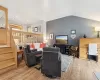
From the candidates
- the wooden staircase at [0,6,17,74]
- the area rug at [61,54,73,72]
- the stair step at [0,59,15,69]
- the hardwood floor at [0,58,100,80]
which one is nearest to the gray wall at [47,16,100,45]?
the area rug at [61,54,73,72]

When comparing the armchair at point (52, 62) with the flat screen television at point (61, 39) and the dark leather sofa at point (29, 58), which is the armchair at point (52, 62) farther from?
the flat screen television at point (61, 39)

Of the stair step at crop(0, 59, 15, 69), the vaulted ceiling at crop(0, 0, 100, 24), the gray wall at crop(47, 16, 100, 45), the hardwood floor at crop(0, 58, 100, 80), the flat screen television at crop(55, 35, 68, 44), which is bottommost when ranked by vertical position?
the hardwood floor at crop(0, 58, 100, 80)

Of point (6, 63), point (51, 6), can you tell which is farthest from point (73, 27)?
point (6, 63)

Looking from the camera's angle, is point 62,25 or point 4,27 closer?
point 4,27

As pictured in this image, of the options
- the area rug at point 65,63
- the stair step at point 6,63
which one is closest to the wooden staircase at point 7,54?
the stair step at point 6,63

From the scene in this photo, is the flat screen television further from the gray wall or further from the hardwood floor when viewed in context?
the hardwood floor

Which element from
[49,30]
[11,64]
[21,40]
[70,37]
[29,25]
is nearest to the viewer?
[11,64]

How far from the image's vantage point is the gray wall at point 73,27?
244 inches

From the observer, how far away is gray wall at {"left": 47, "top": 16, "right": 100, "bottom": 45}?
6191 millimetres

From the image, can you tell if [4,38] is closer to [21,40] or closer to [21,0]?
[21,40]

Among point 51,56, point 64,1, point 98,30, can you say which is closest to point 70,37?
point 98,30

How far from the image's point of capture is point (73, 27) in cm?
667

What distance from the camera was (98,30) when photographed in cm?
568

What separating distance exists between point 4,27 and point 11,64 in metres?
1.97
